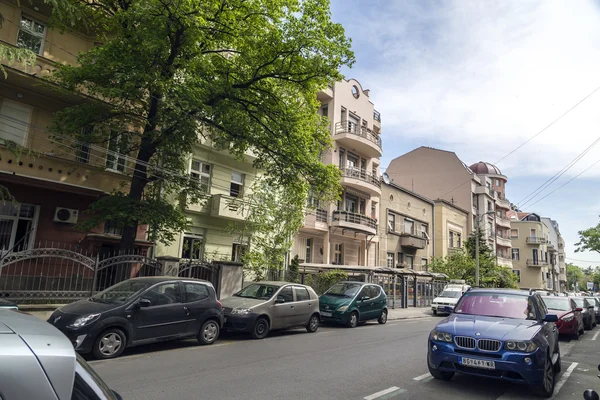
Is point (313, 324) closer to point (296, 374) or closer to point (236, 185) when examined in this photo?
point (296, 374)

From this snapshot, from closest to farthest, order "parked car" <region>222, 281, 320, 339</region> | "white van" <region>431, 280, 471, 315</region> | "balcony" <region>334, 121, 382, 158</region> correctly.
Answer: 1. "parked car" <region>222, 281, 320, 339</region>
2. "white van" <region>431, 280, 471, 315</region>
3. "balcony" <region>334, 121, 382, 158</region>

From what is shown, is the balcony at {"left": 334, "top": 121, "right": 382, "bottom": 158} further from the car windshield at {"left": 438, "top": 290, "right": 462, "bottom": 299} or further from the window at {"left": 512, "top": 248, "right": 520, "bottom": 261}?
the window at {"left": 512, "top": 248, "right": 520, "bottom": 261}

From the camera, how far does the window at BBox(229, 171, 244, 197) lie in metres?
23.2

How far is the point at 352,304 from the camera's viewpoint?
16.3 m

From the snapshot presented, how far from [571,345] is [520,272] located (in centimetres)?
6277

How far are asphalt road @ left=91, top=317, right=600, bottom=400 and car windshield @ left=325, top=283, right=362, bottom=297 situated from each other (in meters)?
5.39

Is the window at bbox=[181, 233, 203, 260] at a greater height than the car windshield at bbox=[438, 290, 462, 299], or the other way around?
the window at bbox=[181, 233, 203, 260]

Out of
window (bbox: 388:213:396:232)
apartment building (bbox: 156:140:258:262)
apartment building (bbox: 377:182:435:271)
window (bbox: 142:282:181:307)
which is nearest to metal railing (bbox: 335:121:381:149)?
apartment building (bbox: 377:182:435:271)

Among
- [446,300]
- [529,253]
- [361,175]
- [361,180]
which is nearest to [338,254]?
[361,180]

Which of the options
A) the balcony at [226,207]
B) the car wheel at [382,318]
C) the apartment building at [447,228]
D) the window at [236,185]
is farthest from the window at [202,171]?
the apartment building at [447,228]

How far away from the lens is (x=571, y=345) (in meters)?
13.9

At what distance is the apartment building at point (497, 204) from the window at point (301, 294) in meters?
44.3

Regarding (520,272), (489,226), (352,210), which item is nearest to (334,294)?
(352,210)

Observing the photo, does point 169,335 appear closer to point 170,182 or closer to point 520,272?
point 170,182
